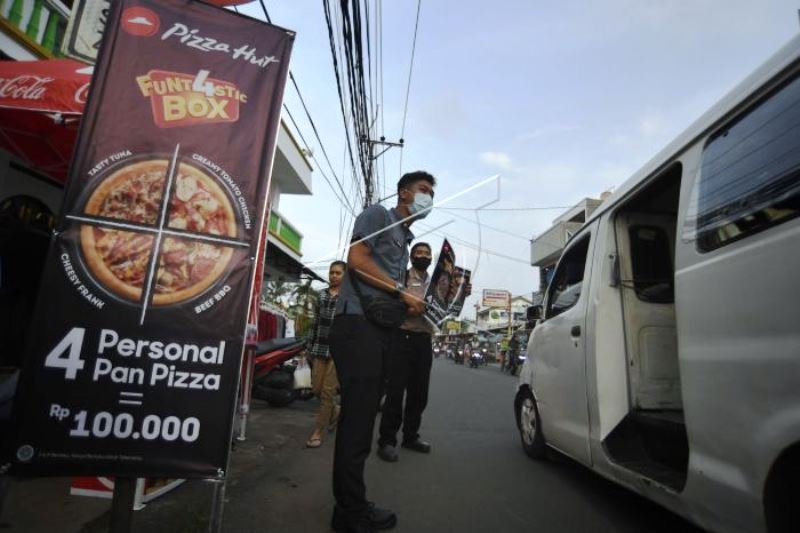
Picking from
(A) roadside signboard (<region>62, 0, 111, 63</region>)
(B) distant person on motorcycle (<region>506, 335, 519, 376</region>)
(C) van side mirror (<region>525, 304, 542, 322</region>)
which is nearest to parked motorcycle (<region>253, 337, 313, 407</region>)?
(C) van side mirror (<region>525, 304, 542, 322</region>)

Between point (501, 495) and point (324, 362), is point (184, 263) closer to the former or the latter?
point (501, 495)

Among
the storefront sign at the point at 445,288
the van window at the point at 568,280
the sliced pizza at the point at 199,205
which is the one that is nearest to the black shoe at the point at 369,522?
the storefront sign at the point at 445,288

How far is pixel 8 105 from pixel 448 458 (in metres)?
4.29

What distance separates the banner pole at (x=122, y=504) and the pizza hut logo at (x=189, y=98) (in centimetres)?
143

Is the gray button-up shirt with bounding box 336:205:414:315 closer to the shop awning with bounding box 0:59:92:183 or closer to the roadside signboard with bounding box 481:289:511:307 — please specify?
the shop awning with bounding box 0:59:92:183

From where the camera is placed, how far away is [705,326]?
6.03ft

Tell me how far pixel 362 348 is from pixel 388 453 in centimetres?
186

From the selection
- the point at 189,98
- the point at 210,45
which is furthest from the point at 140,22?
the point at 189,98

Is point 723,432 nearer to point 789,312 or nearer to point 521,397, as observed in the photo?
point 789,312

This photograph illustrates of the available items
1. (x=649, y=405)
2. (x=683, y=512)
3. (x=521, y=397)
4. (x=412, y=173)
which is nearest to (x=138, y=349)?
(x=412, y=173)

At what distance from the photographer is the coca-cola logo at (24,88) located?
132 inches

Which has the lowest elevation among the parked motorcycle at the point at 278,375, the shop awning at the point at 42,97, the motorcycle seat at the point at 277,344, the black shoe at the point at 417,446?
the black shoe at the point at 417,446

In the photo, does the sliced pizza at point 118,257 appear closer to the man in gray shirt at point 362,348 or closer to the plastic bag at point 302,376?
the man in gray shirt at point 362,348

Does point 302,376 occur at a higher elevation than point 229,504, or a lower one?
higher
